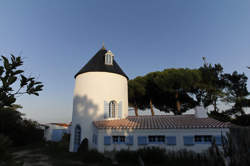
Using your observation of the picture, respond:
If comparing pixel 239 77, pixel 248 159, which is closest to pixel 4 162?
pixel 248 159

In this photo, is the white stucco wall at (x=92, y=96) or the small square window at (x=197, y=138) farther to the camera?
the white stucco wall at (x=92, y=96)

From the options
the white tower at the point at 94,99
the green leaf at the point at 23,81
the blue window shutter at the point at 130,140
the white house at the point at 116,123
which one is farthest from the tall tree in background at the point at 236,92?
the green leaf at the point at 23,81

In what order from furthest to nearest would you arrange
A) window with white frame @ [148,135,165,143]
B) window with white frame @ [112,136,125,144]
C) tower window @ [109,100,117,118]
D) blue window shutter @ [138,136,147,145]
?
tower window @ [109,100,117,118] → window with white frame @ [112,136,125,144] → window with white frame @ [148,135,165,143] → blue window shutter @ [138,136,147,145]

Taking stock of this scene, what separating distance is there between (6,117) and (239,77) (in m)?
34.4

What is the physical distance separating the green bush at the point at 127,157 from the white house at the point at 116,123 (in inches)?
41.9

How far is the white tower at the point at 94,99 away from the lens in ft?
47.5

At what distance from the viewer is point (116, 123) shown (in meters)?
13.1

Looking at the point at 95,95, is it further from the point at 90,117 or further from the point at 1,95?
the point at 1,95

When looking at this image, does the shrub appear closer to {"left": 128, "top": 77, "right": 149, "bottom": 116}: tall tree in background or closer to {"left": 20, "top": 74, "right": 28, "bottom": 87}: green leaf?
{"left": 128, "top": 77, "right": 149, "bottom": 116}: tall tree in background

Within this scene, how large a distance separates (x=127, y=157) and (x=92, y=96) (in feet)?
23.4

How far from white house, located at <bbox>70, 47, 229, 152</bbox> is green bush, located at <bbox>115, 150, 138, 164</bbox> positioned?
106 cm

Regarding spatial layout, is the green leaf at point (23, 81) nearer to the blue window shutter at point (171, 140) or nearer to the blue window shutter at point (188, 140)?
the blue window shutter at point (171, 140)

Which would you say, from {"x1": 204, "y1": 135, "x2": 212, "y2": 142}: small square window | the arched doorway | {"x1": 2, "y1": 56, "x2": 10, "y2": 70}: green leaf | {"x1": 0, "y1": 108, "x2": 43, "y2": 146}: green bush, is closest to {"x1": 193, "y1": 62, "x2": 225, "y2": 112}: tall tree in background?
{"x1": 204, "y1": 135, "x2": 212, "y2": 142}: small square window

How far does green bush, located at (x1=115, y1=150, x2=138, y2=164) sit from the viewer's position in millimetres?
9870
